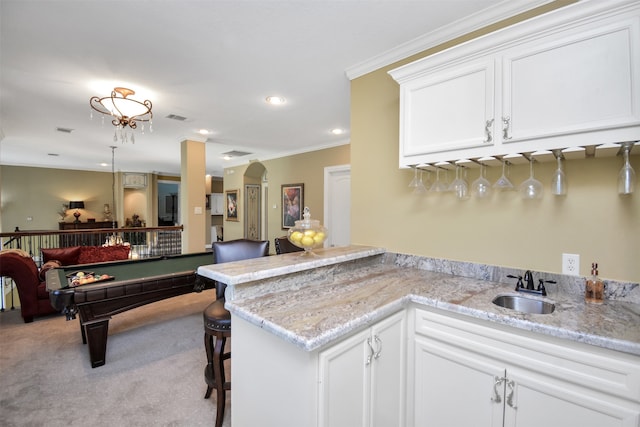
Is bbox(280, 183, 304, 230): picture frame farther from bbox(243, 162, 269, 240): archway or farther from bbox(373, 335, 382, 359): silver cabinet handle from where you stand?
bbox(373, 335, 382, 359): silver cabinet handle

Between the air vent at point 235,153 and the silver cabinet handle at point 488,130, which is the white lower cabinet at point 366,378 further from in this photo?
the air vent at point 235,153

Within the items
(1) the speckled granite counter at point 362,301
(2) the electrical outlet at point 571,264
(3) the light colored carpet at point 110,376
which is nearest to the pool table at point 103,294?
(3) the light colored carpet at point 110,376

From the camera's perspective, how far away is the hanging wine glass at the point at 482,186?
5.82ft

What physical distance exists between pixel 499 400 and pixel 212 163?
818 cm

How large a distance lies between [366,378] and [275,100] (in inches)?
121

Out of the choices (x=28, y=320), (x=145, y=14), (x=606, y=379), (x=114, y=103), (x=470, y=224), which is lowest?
(x=28, y=320)

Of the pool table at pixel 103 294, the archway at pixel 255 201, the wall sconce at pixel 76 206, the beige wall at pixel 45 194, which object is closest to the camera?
the pool table at pixel 103 294

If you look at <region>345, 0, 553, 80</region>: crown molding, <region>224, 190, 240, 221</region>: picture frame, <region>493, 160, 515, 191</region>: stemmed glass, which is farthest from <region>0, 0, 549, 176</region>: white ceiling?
<region>224, 190, 240, 221</region>: picture frame

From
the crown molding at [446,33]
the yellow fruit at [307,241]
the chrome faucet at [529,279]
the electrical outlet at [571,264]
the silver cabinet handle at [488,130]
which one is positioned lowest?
the chrome faucet at [529,279]

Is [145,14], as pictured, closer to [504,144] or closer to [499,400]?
[504,144]

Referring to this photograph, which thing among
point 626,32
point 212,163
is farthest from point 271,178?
point 626,32

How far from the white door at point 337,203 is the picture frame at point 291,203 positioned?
2.34ft

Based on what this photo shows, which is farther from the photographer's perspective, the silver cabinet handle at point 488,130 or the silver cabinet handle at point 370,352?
the silver cabinet handle at point 488,130

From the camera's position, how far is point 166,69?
2586 millimetres
